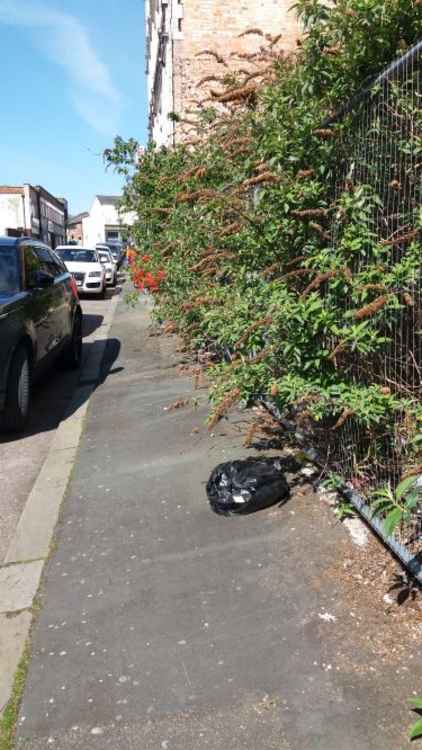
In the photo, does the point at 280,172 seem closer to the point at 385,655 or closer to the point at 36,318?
the point at 385,655

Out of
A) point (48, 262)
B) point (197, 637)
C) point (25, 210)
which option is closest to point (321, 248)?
point (197, 637)

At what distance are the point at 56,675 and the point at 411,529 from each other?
1808 mm

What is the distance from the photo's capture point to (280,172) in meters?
3.42

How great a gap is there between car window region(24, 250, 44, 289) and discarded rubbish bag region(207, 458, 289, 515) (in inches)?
154

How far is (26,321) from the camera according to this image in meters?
6.57

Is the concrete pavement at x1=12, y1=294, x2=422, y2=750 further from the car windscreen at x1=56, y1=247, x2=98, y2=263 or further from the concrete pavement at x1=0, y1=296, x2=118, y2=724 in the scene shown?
the car windscreen at x1=56, y1=247, x2=98, y2=263

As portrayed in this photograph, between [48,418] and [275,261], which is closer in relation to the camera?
[275,261]

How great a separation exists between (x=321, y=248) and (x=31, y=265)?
16.0ft

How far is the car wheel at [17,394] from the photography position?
19.9 ft

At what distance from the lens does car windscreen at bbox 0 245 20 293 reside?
6797 mm

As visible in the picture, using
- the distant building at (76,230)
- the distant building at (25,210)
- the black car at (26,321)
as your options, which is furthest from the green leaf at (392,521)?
the distant building at (76,230)

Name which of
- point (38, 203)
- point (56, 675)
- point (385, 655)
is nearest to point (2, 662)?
point (56, 675)

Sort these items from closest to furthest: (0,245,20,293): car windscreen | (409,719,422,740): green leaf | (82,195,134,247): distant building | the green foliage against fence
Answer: (409,719,422,740): green leaf < the green foliage against fence < (0,245,20,293): car windscreen < (82,195,134,247): distant building

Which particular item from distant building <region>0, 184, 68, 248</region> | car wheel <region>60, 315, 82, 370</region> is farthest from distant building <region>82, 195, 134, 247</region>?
car wheel <region>60, 315, 82, 370</region>
